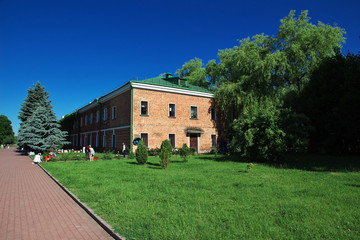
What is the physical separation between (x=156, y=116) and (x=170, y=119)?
72.0 inches

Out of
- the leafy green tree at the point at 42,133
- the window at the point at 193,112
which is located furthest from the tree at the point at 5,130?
the window at the point at 193,112

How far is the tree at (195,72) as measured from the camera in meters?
45.1

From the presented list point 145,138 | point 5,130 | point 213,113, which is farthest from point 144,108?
point 5,130

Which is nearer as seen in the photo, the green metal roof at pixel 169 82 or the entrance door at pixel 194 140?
the green metal roof at pixel 169 82

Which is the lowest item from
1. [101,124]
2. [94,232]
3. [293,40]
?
[94,232]

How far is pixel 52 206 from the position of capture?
655cm

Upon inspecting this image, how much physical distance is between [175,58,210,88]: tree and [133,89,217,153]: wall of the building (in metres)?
16.5

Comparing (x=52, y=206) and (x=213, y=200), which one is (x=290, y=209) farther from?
(x=52, y=206)

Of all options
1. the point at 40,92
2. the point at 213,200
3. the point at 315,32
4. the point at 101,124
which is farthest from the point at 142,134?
the point at 40,92

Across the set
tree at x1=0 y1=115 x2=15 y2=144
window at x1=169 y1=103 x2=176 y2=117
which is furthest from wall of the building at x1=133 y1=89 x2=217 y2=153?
tree at x1=0 y1=115 x2=15 y2=144

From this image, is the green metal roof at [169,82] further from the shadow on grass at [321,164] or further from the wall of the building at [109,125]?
the shadow on grass at [321,164]

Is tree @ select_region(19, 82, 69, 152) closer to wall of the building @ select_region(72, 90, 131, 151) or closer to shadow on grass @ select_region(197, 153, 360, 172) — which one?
wall of the building @ select_region(72, 90, 131, 151)

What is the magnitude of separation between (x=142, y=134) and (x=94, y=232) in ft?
63.5

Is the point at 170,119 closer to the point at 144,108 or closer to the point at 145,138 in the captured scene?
the point at 144,108
